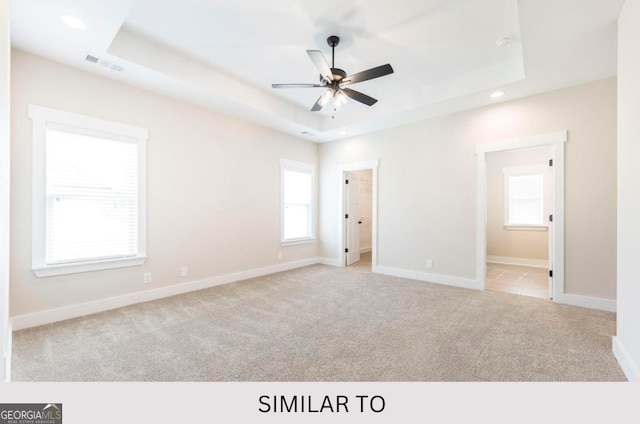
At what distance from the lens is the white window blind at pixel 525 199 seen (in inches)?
231

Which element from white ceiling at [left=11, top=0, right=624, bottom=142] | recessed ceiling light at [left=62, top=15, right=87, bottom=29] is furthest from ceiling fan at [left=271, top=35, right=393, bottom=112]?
recessed ceiling light at [left=62, top=15, right=87, bottom=29]

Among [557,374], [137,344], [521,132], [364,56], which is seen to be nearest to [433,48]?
[364,56]

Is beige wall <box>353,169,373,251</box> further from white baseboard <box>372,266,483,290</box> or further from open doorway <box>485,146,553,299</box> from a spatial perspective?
open doorway <box>485,146,553,299</box>

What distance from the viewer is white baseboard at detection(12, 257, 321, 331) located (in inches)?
108

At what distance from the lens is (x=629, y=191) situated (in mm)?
1958

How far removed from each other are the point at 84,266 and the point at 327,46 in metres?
3.62

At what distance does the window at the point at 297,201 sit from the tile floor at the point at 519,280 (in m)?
3.46

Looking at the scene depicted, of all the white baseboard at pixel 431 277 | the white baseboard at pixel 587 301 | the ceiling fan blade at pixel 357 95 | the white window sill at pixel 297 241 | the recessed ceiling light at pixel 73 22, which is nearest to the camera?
the recessed ceiling light at pixel 73 22

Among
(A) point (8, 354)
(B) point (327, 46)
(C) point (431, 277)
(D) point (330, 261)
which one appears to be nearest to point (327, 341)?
(A) point (8, 354)

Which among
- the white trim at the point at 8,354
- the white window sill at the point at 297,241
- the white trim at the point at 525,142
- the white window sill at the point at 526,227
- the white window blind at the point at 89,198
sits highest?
the white trim at the point at 525,142

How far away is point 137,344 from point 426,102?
14.6ft

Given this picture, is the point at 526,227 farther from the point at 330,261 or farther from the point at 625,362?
the point at 625,362

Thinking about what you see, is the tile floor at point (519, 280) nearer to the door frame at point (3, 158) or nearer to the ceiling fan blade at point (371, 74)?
the ceiling fan blade at point (371, 74)

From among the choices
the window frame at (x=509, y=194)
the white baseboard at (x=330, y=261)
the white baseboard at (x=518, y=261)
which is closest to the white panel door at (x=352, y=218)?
the white baseboard at (x=330, y=261)
